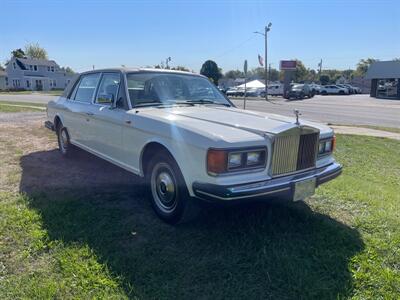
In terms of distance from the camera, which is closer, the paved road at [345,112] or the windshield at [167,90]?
the windshield at [167,90]

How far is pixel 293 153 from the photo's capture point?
3.37 metres

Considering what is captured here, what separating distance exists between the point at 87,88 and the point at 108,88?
3.12ft

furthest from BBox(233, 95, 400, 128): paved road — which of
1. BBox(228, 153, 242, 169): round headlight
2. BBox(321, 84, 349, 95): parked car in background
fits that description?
BBox(321, 84, 349, 95): parked car in background

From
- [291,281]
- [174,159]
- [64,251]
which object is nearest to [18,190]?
[64,251]

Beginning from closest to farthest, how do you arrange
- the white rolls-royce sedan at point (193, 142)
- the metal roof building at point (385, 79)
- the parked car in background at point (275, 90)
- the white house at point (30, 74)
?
the white rolls-royce sedan at point (193, 142) < the metal roof building at point (385, 79) < the parked car in background at point (275, 90) < the white house at point (30, 74)

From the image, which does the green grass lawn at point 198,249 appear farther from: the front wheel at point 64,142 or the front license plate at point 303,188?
the front wheel at point 64,142

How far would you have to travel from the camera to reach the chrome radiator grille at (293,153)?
3.24 metres

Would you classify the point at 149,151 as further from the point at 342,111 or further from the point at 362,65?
the point at 362,65

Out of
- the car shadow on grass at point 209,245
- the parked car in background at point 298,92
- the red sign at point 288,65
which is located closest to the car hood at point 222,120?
the car shadow on grass at point 209,245

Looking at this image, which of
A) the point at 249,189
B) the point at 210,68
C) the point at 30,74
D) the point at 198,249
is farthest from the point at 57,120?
the point at 30,74

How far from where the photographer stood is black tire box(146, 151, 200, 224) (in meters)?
3.44

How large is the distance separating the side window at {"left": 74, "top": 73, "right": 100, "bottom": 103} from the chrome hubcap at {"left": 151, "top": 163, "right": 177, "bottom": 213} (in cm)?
225

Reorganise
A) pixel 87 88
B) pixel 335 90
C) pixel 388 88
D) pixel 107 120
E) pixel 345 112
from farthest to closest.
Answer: pixel 335 90 < pixel 388 88 < pixel 345 112 < pixel 87 88 < pixel 107 120

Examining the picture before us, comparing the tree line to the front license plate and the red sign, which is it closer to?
the red sign
